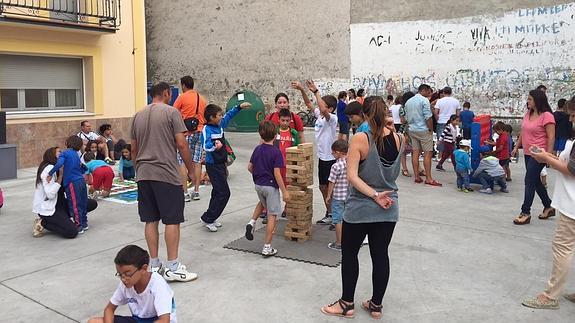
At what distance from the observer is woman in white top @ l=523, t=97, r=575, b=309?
3941 millimetres

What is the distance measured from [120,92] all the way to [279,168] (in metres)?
8.75

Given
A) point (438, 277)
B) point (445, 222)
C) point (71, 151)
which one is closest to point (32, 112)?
point (71, 151)

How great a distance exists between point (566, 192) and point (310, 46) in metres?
17.3

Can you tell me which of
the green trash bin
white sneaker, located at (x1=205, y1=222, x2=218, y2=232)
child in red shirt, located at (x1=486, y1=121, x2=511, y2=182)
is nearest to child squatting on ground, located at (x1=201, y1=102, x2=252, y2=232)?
white sneaker, located at (x1=205, y1=222, x2=218, y2=232)

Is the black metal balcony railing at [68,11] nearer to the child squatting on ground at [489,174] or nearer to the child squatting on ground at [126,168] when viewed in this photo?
the child squatting on ground at [126,168]

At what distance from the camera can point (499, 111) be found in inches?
654

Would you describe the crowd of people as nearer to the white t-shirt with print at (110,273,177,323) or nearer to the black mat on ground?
the white t-shirt with print at (110,273,177,323)

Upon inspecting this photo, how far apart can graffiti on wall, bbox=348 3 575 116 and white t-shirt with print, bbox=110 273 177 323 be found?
1544 centimetres

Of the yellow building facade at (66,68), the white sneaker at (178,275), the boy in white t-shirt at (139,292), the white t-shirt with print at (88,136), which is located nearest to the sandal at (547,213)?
the white sneaker at (178,275)

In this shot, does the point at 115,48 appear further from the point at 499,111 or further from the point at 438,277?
the point at 499,111

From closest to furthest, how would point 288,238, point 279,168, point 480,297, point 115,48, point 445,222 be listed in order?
point 480,297 → point 279,168 → point 288,238 → point 445,222 → point 115,48

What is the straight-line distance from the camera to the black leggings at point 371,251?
3.72m

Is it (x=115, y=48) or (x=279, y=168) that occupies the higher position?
(x=115, y=48)

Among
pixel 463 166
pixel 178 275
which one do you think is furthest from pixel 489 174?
pixel 178 275
